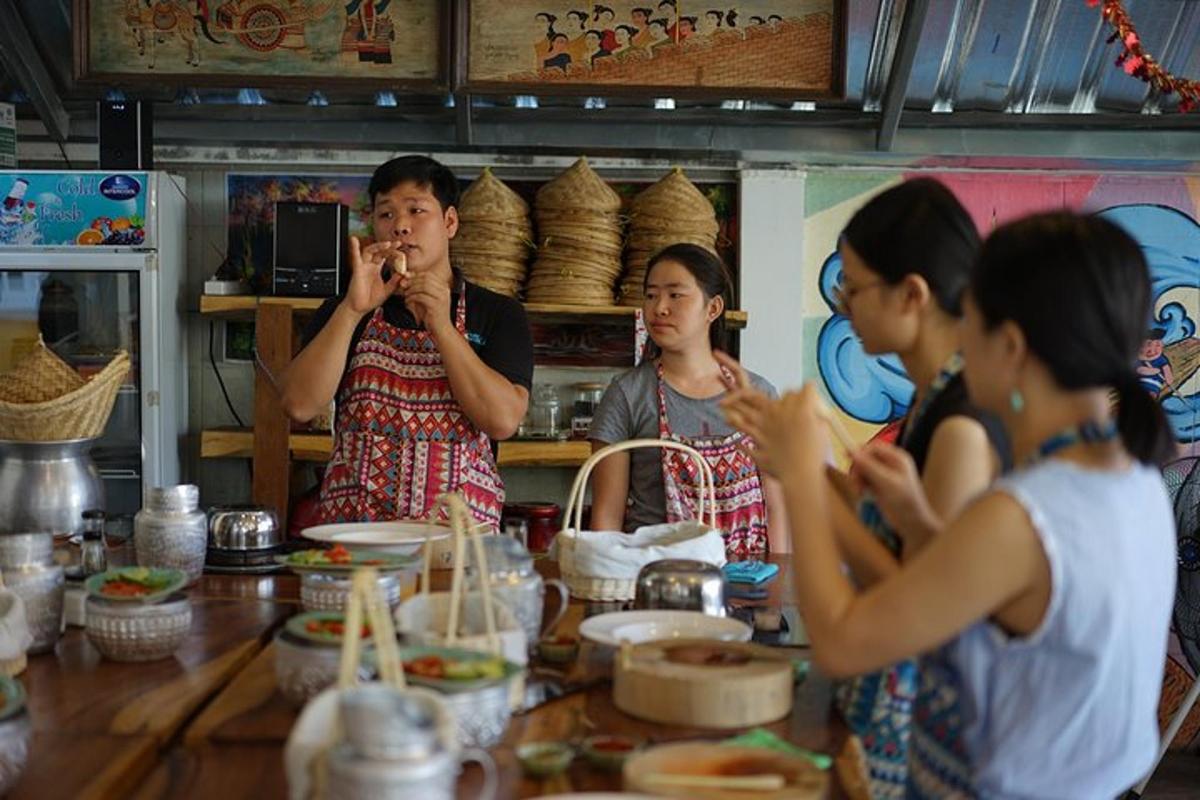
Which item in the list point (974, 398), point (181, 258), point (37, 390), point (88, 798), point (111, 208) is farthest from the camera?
point (181, 258)

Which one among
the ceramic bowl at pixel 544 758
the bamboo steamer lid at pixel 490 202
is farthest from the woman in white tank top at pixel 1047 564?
the bamboo steamer lid at pixel 490 202

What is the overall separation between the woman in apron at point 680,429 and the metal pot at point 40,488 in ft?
4.34

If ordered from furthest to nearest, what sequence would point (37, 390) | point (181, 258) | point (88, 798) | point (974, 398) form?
point (181, 258), point (37, 390), point (974, 398), point (88, 798)

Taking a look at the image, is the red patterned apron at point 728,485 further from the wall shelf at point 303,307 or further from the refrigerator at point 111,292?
the refrigerator at point 111,292

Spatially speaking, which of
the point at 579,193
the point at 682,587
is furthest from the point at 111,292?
the point at 682,587

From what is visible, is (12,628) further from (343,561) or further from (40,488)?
(40,488)

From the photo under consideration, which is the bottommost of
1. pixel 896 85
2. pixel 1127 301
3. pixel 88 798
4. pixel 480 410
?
pixel 88 798

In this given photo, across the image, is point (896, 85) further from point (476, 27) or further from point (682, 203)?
point (476, 27)

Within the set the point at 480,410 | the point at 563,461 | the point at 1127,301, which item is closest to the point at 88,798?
the point at 1127,301

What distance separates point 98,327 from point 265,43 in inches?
52.7

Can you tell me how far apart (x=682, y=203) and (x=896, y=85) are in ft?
3.26

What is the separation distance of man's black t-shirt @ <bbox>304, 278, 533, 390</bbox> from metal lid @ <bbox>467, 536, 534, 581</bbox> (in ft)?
4.19

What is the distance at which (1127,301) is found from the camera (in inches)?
58.9

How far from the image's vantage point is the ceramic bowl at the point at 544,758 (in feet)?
5.18
